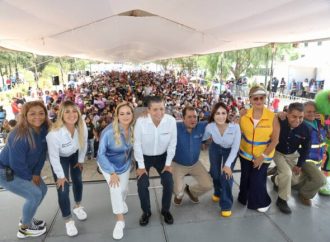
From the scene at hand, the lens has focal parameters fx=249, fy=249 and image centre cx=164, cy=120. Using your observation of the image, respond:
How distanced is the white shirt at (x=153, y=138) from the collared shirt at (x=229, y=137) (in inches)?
20.3

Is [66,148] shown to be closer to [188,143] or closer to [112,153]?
[112,153]

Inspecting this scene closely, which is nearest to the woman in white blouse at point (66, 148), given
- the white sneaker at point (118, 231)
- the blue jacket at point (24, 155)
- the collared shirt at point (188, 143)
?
the blue jacket at point (24, 155)

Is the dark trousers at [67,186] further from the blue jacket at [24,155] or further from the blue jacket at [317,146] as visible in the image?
the blue jacket at [317,146]

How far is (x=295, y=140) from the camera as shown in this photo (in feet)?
10.6

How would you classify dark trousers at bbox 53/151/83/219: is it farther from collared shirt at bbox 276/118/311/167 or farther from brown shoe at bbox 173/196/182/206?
collared shirt at bbox 276/118/311/167

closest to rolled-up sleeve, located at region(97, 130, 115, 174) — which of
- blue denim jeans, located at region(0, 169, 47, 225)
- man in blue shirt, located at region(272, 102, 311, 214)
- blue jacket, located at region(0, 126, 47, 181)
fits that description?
blue jacket, located at region(0, 126, 47, 181)

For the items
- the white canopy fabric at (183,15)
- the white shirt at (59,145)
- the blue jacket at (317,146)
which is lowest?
the blue jacket at (317,146)

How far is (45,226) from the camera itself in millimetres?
2953

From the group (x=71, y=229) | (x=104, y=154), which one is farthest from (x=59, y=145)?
(x=71, y=229)

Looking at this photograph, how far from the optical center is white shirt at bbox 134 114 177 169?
2.80 m

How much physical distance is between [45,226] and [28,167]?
84cm

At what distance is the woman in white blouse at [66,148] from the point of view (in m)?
2.60

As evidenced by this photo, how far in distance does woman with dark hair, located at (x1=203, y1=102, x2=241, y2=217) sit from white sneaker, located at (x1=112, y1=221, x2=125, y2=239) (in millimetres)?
1283

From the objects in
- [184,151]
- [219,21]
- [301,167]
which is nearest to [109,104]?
[219,21]
